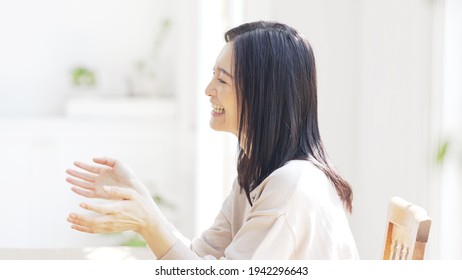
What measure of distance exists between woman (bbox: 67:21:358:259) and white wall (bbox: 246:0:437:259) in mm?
1670

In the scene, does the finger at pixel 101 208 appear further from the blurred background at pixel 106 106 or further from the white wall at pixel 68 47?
the white wall at pixel 68 47

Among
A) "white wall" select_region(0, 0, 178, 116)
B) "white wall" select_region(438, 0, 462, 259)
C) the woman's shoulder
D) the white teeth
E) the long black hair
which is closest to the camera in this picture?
the woman's shoulder

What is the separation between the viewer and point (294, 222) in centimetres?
158

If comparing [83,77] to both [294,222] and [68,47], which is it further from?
[294,222]

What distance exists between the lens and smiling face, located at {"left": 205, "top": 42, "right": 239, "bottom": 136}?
5.84ft

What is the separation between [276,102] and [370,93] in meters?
2.24

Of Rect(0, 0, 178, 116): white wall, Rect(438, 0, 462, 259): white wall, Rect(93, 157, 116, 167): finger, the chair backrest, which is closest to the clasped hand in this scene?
Rect(93, 157, 116, 167): finger

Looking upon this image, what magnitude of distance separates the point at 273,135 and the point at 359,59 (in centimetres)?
237

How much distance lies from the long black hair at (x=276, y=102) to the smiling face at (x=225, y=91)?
0.02 m

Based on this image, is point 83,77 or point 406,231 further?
point 83,77

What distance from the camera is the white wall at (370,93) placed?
3.43m

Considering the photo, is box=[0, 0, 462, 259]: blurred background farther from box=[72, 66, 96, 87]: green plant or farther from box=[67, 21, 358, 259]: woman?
box=[67, 21, 358, 259]: woman

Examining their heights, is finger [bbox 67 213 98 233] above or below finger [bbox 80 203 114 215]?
Answer: below

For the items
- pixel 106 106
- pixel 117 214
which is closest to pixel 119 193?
pixel 117 214
